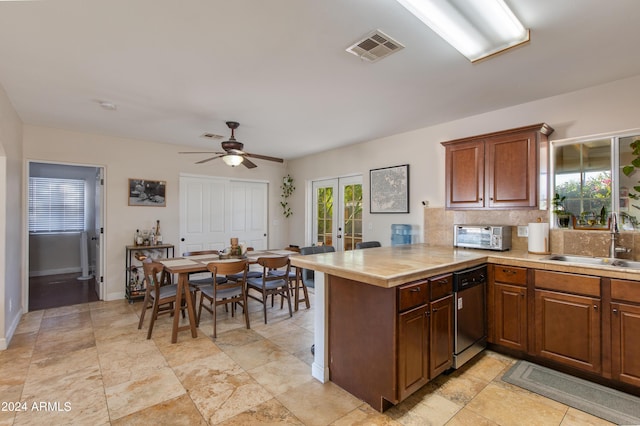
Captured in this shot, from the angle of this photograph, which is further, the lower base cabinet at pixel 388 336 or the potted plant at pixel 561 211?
the potted plant at pixel 561 211

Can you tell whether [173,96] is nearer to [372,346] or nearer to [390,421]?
[372,346]

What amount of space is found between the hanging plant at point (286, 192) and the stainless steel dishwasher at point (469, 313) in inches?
178

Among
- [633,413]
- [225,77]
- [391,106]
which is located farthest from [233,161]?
[633,413]

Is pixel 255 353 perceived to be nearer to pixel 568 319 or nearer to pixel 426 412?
pixel 426 412

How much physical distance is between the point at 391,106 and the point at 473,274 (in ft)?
6.37

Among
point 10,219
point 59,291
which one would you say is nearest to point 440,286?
point 10,219

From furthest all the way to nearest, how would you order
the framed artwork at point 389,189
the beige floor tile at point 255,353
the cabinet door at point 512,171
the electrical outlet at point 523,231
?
the framed artwork at point 389,189 → the electrical outlet at point 523,231 → the cabinet door at point 512,171 → the beige floor tile at point 255,353

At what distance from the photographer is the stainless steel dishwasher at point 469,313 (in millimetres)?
2439

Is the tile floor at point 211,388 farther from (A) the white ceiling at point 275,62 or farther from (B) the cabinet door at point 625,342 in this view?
(A) the white ceiling at point 275,62

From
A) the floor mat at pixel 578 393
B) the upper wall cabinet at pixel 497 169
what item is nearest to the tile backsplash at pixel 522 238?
the upper wall cabinet at pixel 497 169

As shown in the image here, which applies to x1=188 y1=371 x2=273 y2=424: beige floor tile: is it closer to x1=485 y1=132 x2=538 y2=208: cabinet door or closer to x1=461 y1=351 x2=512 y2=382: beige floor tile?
x1=461 y1=351 x2=512 y2=382: beige floor tile

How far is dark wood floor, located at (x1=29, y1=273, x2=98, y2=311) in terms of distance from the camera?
178 inches

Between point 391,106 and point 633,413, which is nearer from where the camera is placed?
point 633,413

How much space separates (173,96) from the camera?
3.12 meters
